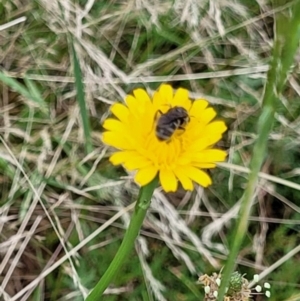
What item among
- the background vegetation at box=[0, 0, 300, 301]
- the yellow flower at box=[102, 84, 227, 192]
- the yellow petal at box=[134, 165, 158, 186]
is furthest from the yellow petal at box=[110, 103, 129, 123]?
the background vegetation at box=[0, 0, 300, 301]

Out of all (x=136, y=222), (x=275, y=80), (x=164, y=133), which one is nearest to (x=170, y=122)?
(x=164, y=133)

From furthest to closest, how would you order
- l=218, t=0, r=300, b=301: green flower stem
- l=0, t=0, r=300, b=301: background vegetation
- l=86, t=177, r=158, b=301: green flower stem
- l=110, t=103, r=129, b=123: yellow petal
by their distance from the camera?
l=0, t=0, r=300, b=301: background vegetation → l=110, t=103, r=129, b=123: yellow petal → l=86, t=177, r=158, b=301: green flower stem → l=218, t=0, r=300, b=301: green flower stem

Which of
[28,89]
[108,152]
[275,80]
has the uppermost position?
[275,80]

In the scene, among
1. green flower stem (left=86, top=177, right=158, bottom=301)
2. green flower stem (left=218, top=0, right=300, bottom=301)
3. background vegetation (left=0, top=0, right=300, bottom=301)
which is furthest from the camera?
background vegetation (left=0, top=0, right=300, bottom=301)

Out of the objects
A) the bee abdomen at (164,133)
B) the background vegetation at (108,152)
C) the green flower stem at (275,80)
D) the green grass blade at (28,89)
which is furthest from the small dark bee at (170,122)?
the green grass blade at (28,89)

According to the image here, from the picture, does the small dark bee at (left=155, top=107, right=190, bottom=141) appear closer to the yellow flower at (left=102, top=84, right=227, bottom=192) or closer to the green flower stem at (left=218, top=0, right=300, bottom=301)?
the yellow flower at (left=102, top=84, right=227, bottom=192)

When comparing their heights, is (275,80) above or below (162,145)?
above

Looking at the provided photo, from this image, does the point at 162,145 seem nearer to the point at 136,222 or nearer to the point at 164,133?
the point at 164,133
